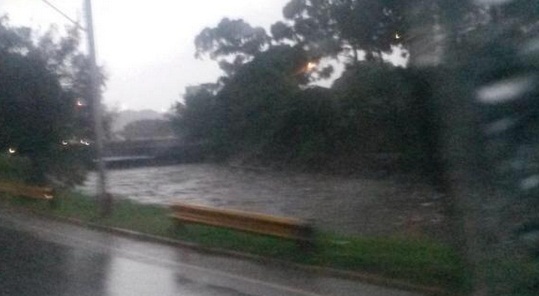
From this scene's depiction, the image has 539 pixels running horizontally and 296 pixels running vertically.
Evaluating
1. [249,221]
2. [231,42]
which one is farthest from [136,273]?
[231,42]

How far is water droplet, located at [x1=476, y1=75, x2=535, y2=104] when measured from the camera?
13172 mm

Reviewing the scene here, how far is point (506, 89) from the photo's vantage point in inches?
527

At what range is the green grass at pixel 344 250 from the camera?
1610 centimetres

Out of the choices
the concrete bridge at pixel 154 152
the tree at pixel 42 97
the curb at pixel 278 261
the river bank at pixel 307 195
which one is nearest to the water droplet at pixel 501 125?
the curb at pixel 278 261

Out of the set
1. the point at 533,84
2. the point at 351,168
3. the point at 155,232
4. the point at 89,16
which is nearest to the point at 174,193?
the point at 351,168

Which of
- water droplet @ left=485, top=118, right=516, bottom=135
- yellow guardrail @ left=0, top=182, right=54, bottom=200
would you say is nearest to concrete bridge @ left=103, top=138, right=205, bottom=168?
yellow guardrail @ left=0, top=182, right=54, bottom=200

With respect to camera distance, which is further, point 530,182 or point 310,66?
point 310,66

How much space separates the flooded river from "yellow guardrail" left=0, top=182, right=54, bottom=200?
19.6 feet

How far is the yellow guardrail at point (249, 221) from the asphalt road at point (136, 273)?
2.30ft

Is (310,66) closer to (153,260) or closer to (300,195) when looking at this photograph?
(300,195)

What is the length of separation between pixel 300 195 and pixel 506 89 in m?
27.7

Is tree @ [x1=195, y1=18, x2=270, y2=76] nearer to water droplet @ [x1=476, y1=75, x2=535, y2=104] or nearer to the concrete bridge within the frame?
the concrete bridge

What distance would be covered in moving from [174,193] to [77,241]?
66.9ft

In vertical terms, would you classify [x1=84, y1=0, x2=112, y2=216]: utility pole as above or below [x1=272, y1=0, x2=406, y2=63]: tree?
below
